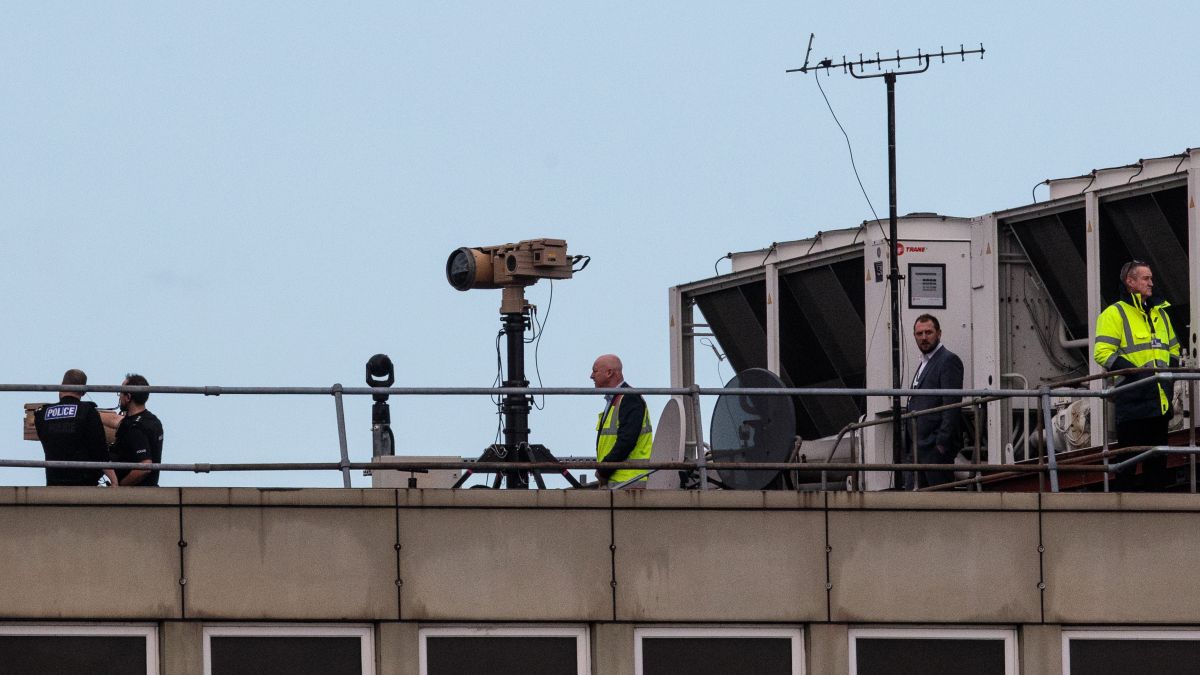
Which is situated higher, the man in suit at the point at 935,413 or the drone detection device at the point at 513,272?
the drone detection device at the point at 513,272

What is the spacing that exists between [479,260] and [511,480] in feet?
15.8

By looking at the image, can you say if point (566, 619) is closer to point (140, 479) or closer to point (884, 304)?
point (140, 479)

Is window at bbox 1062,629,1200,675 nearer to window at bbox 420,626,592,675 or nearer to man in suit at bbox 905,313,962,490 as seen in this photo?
man in suit at bbox 905,313,962,490

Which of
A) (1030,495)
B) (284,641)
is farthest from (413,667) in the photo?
(1030,495)

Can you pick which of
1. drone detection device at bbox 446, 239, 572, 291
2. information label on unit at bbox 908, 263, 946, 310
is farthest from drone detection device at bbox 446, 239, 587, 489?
information label on unit at bbox 908, 263, 946, 310

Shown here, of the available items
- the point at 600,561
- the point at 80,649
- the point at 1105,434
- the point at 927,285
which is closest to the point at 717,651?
the point at 600,561

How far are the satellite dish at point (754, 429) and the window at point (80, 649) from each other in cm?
422

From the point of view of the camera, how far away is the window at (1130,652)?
17109 millimetres

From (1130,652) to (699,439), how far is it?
3.24 metres

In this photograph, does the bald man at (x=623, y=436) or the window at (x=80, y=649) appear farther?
the bald man at (x=623, y=436)

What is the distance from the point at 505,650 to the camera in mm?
16891

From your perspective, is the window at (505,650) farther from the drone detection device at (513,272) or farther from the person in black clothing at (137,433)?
the drone detection device at (513,272)

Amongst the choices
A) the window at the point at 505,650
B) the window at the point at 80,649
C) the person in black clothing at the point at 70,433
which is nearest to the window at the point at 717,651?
the window at the point at 505,650

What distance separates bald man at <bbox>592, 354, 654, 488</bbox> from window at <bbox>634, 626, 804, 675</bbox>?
1192 millimetres
